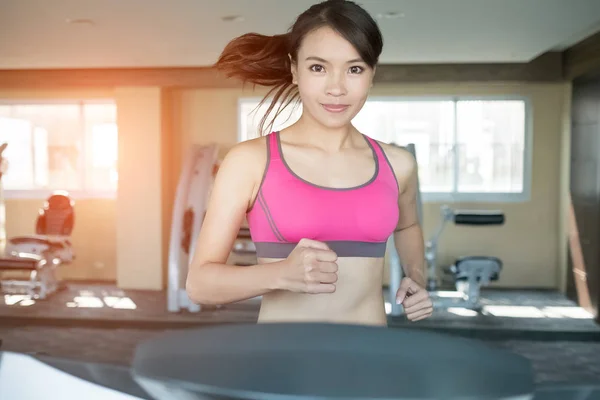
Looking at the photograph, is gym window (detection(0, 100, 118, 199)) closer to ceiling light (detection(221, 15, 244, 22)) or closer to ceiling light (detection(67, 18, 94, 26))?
ceiling light (detection(67, 18, 94, 26))

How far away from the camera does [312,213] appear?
0.96 metres

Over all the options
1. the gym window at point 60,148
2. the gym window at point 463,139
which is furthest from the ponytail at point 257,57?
the gym window at point 60,148

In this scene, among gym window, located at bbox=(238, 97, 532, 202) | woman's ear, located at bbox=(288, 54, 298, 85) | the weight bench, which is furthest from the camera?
gym window, located at bbox=(238, 97, 532, 202)

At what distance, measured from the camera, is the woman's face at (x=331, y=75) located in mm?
909

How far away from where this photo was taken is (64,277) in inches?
267

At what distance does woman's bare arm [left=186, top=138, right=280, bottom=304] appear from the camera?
0.80m

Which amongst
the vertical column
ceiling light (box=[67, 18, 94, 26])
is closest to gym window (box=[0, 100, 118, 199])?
the vertical column

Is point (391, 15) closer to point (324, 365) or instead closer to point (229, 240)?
point (229, 240)

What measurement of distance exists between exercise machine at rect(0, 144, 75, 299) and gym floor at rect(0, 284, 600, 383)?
6.2 inches

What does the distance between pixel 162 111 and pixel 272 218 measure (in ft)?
17.8

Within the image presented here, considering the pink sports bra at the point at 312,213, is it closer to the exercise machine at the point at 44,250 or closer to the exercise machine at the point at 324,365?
the exercise machine at the point at 324,365

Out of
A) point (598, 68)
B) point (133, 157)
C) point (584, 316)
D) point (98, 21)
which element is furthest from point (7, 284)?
point (598, 68)

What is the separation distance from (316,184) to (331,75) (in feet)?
0.55

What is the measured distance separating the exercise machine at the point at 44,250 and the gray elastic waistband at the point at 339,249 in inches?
201
